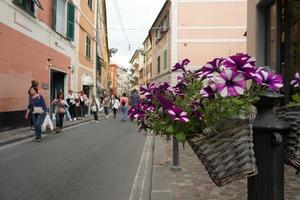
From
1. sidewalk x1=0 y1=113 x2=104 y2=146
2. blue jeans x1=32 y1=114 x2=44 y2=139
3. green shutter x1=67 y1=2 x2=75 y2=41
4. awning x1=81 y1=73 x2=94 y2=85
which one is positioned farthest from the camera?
awning x1=81 y1=73 x2=94 y2=85

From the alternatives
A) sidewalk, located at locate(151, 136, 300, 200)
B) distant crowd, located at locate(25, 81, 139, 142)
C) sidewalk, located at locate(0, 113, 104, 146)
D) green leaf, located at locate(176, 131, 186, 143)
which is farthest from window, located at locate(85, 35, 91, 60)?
green leaf, located at locate(176, 131, 186, 143)

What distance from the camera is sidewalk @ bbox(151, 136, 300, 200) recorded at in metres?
5.35

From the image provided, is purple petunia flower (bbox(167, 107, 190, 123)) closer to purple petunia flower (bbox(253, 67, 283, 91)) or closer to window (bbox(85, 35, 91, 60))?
purple petunia flower (bbox(253, 67, 283, 91))

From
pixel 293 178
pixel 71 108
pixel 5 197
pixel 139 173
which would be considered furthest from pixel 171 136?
pixel 71 108

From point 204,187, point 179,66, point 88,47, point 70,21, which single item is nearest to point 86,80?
point 88,47

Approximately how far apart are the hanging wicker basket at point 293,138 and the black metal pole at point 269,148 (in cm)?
3

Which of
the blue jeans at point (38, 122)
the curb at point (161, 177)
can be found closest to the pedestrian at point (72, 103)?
the blue jeans at point (38, 122)

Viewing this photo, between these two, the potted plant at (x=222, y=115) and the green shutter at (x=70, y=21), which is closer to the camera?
the potted plant at (x=222, y=115)

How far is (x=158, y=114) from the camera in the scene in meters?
2.50

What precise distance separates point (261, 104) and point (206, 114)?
1.03 feet

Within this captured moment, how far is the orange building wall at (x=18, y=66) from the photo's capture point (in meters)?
13.7

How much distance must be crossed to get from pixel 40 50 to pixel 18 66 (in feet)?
9.31

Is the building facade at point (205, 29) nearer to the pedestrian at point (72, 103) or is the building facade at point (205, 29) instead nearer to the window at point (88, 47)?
the window at point (88, 47)

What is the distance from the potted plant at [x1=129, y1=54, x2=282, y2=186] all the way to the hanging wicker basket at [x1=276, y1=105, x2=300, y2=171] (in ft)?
0.62
